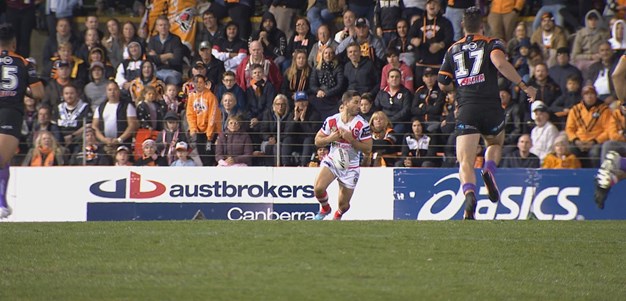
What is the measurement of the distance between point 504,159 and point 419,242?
7869mm

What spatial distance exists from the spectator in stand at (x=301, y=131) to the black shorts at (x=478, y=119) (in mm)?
6228

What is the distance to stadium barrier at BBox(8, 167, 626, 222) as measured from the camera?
1908 centimetres

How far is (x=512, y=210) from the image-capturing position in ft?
63.1

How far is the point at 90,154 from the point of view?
2027 cm

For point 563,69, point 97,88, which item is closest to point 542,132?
point 563,69

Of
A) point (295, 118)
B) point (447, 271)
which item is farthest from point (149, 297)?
point (295, 118)

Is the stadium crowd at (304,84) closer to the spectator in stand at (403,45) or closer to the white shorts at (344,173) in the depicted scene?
the spectator in stand at (403,45)

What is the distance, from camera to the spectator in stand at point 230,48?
21.7 m

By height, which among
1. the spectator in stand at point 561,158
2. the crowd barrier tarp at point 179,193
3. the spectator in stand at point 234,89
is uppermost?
the spectator in stand at point 234,89

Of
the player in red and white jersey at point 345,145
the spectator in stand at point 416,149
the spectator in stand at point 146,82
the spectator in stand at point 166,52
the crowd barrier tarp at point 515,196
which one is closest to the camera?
the player in red and white jersey at point 345,145

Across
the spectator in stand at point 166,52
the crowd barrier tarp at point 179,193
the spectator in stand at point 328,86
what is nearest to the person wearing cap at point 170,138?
the crowd barrier tarp at point 179,193

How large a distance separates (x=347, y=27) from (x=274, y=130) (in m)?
2.56

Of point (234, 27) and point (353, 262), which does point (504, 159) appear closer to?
point (234, 27)

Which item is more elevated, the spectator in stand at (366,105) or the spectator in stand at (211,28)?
the spectator in stand at (211,28)
